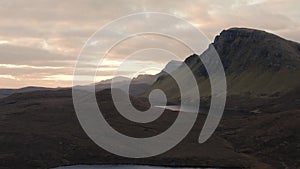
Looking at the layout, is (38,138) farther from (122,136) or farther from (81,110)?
(81,110)

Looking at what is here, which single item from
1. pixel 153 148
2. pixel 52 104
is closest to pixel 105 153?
pixel 153 148

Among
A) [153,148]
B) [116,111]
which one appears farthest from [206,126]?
[153,148]

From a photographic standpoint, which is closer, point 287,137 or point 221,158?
point 221,158

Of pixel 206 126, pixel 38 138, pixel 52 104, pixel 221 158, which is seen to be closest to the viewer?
A: pixel 221 158

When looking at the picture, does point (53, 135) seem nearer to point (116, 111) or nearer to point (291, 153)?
point (116, 111)

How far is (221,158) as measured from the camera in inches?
3994

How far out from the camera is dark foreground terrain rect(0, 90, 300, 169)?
9850 cm

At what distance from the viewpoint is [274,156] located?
102812mm

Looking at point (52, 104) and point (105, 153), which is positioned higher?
point (52, 104)

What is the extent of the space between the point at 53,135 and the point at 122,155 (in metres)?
27.8

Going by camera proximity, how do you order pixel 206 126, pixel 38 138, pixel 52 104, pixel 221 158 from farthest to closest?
pixel 52 104, pixel 206 126, pixel 38 138, pixel 221 158

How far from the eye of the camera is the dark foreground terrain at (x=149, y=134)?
9850cm

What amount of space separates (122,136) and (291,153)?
45818 mm

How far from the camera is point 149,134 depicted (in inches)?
5054
